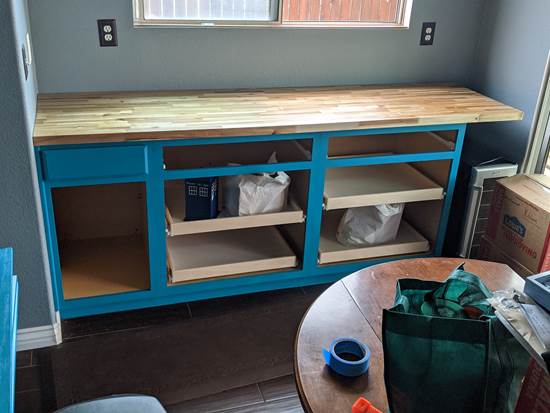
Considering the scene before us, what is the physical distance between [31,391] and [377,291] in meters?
1.37

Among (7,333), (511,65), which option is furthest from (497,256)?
(7,333)

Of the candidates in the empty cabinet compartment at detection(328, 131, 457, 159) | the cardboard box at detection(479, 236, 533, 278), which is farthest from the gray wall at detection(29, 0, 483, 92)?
the cardboard box at detection(479, 236, 533, 278)

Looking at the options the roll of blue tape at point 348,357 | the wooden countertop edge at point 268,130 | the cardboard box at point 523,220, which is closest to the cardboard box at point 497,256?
the cardboard box at point 523,220

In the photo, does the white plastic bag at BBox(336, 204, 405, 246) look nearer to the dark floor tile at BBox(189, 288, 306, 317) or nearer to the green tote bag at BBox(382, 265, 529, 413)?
the dark floor tile at BBox(189, 288, 306, 317)

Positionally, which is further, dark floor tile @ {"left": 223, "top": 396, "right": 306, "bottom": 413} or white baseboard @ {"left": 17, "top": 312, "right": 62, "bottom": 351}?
white baseboard @ {"left": 17, "top": 312, "right": 62, "bottom": 351}

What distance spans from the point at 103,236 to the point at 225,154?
2.43ft

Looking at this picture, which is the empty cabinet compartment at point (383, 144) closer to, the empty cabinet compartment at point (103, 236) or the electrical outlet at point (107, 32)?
the empty cabinet compartment at point (103, 236)

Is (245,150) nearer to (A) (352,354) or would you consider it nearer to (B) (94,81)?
(B) (94,81)

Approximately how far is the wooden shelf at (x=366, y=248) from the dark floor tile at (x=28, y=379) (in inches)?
51.6

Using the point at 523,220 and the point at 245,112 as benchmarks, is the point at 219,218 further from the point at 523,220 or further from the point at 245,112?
the point at 523,220

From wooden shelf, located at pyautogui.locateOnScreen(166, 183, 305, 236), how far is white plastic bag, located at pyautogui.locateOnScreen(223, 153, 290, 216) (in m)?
0.05

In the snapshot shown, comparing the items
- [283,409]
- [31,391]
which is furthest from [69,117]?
[283,409]

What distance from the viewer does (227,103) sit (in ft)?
8.61

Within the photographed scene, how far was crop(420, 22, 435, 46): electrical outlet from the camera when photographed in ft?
10.0
